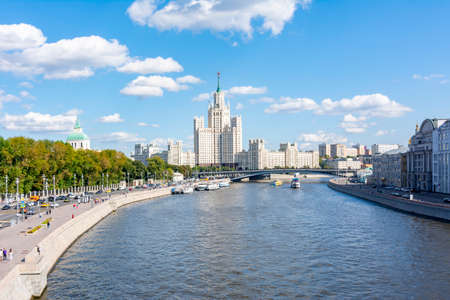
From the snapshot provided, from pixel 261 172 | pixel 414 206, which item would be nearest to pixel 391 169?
pixel 414 206

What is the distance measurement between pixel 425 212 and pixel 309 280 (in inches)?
1254

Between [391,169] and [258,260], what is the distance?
73.9 m

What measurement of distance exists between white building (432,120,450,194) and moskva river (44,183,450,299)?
18710mm

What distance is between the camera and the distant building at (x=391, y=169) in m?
86.5

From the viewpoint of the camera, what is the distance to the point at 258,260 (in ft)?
99.3

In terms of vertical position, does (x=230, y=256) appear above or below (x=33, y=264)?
below

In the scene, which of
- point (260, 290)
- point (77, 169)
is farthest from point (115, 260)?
point (77, 169)

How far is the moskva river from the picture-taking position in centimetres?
2391

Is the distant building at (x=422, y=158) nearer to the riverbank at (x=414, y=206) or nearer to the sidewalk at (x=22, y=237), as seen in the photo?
the riverbank at (x=414, y=206)

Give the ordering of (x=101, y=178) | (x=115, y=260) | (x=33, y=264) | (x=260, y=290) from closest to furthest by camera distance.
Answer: (x=33, y=264) < (x=260, y=290) < (x=115, y=260) < (x=101, y=178)

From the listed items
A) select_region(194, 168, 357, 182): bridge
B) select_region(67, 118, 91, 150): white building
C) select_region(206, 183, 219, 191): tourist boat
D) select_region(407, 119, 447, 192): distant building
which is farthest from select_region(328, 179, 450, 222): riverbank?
select_region(67, 118, 91, 150): white building

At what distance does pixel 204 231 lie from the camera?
4288cm

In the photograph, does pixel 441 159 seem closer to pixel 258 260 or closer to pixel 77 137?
pixel 258 260

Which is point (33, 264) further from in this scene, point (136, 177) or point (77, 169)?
point (136, 177)
